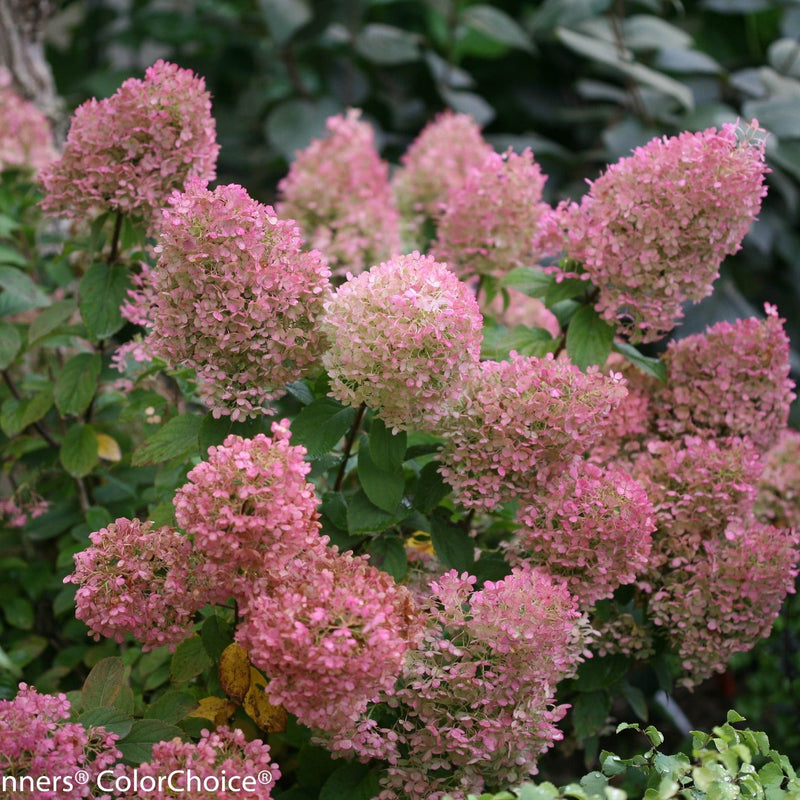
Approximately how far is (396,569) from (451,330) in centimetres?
33

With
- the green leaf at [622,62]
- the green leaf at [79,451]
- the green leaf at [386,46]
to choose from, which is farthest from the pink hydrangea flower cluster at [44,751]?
the green leaf at [386,46]

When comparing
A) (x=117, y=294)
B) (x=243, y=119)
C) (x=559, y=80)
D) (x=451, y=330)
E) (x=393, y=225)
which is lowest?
(x=243, y=119)

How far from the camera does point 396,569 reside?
3.72ft

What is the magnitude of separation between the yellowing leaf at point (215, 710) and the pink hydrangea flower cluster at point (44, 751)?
0.13 m

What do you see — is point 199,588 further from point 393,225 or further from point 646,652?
point 393,225

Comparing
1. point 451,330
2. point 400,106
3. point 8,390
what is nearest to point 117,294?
point 8,390

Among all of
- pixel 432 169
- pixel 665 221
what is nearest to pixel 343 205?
pixel 432 169

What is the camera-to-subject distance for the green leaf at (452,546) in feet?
3.89

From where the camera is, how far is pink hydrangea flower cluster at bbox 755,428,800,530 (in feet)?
5.05

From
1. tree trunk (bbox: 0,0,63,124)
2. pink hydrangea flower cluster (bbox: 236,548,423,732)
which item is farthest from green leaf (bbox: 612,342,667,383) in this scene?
tree trunk (bbox: 0,0,63,124)

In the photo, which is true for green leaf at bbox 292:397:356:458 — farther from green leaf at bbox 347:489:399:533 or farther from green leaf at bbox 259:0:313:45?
green leaf at bbox 259:0:313:45

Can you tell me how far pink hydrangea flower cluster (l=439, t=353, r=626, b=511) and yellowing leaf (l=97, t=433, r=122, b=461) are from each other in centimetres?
64

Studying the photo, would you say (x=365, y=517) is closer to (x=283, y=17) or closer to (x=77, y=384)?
(x=77, y=384)

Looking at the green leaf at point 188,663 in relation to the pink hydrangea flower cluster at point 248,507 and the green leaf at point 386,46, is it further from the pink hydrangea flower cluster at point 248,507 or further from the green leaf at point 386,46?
the green leaf at point 386,46
